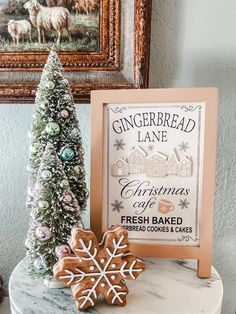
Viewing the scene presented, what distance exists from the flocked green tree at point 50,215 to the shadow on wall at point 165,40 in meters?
0.30

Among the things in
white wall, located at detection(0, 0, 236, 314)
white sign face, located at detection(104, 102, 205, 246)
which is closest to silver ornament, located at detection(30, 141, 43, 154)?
white sign face, located at detection(104, 102, 205, 246)

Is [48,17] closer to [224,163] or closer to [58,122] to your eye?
[58,122]

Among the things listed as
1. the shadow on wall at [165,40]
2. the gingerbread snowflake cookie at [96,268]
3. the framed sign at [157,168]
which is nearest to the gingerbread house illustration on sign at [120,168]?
the framed sign at [157,168]

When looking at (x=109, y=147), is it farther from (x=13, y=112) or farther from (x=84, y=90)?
(x=13, y=112)

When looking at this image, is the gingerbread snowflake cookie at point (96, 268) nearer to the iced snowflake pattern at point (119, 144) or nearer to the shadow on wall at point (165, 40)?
the iced snowflake pattern at point (119, 144)

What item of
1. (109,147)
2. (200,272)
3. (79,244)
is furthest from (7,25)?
(200,272)

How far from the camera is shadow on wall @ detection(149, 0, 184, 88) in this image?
79 centimetres

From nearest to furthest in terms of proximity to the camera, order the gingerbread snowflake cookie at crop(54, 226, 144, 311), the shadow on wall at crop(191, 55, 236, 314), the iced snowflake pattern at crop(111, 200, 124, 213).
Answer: the gingerbread snowflake cookie at crop(54, 226, 144, 311) < the iced snowflake pattern at crop(111, 200, 124, 213) < the shadow on wall at crop(191, 55, 236, 314)

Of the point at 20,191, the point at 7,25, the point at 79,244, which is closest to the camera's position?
the point at 79,244

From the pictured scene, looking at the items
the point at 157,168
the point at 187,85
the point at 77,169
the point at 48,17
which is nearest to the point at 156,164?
the point at 157,168

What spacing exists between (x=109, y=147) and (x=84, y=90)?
0.16m

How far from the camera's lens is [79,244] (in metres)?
0.59

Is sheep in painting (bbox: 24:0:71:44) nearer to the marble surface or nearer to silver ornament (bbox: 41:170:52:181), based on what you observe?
silver ornament (bbox: 41:170:52:181)

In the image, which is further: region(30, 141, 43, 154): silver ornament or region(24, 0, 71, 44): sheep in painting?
region(24, 0, 71, 44): sheep in painting
